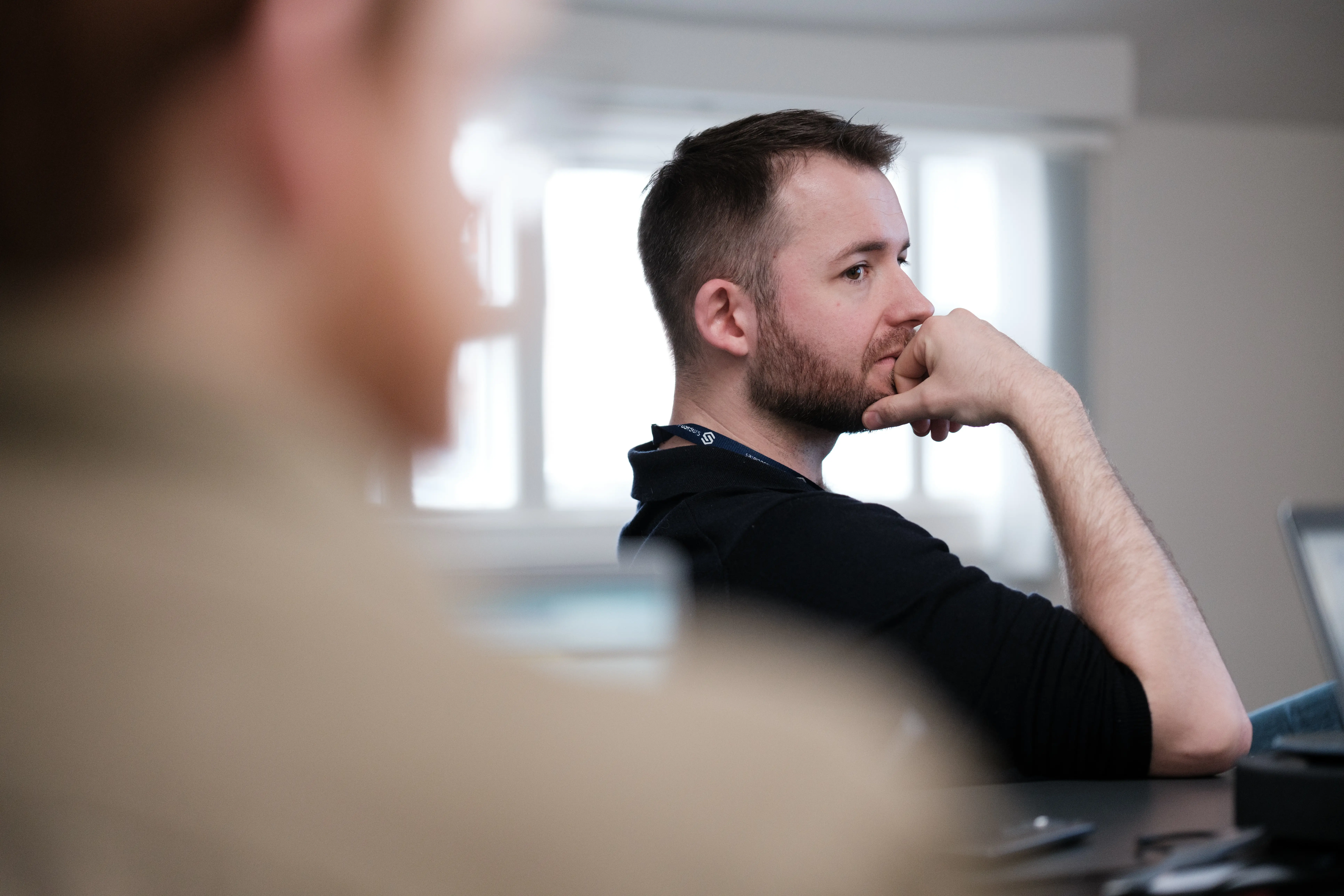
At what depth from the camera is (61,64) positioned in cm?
27

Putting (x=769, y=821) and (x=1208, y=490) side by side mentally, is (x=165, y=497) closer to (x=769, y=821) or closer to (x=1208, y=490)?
(x=769, y=821)

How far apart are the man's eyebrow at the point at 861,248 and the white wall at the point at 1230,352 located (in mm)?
3537

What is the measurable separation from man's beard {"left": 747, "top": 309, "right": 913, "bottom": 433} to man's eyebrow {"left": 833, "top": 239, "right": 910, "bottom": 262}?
13 cm

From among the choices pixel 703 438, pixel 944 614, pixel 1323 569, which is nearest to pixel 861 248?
pixel 703 438

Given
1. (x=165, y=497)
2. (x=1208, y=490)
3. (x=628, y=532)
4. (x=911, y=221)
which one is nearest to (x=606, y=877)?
(x=165, y=497)

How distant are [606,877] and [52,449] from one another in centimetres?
18

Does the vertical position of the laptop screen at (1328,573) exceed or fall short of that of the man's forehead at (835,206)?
it falls short

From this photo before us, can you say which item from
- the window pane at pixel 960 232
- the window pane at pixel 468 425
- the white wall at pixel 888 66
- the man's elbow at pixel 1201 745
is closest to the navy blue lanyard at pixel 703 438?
the man's elbow at pixel 1201 745

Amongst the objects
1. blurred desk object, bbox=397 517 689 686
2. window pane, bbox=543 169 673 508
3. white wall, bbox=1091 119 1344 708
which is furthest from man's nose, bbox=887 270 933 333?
white wall, bbox=1091 119 1344 708

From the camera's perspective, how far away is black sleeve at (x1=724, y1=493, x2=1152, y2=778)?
45.2 inches

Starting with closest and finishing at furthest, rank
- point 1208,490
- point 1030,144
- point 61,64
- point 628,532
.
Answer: point 61,64
point 628,532
point 1030,144
point 1208,490

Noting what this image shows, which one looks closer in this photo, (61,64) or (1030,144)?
(61,64)

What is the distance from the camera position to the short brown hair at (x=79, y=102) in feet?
0.88

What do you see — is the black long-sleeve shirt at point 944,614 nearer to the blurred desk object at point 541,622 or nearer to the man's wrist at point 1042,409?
the man's wrist at point 1042,409
